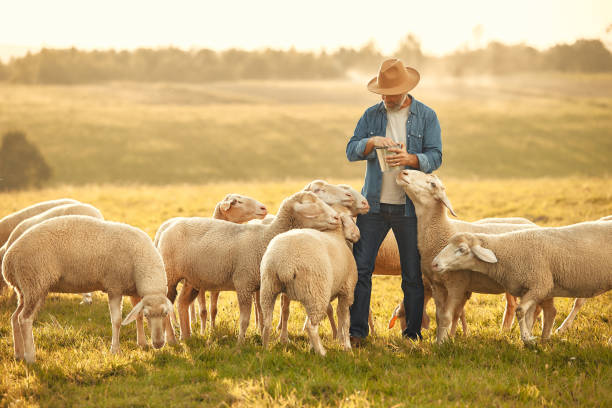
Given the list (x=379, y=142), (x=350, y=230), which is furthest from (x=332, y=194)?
(x=379, y=142)

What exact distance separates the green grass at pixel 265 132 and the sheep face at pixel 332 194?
29.7 metres

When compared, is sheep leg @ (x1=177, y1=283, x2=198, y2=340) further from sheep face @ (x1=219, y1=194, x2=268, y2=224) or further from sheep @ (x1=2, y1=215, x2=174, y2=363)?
sheep face @ (x1=219, y1=194, x2=268, y2=224)

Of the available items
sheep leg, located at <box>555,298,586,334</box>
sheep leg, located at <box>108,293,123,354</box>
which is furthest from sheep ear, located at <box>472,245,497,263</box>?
sheep leg, located at <box>108,293,123,354</box>

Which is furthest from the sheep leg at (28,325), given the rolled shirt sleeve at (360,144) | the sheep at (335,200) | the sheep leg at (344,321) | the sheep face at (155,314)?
the rolled shirt sleeve at (360,144)

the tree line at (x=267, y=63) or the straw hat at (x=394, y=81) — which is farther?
the tree line at (x=267, y=63)

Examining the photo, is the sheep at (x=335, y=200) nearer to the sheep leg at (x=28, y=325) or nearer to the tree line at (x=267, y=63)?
the sheep leg at (x=28, y=325)

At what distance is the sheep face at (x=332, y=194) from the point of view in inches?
263

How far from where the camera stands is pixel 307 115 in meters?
53.2

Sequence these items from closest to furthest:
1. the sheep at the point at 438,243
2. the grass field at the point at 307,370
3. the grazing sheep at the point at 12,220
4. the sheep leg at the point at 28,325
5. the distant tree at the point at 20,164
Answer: the grass field at the point at 307,370 < the sheep leg at the point at 28,325 < the sheep at the point at 438,243 < the grazing sheep at the point at 12,220 < the distant tree at the point at 20,164

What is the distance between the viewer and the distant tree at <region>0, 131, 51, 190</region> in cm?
3005

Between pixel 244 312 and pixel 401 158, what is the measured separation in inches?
93.8

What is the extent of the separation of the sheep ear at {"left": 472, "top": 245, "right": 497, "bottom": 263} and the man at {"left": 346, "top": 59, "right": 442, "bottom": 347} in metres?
0.76

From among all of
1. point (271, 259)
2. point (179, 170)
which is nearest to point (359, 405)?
point (271, 259)

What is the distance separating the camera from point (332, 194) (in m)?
6.89
